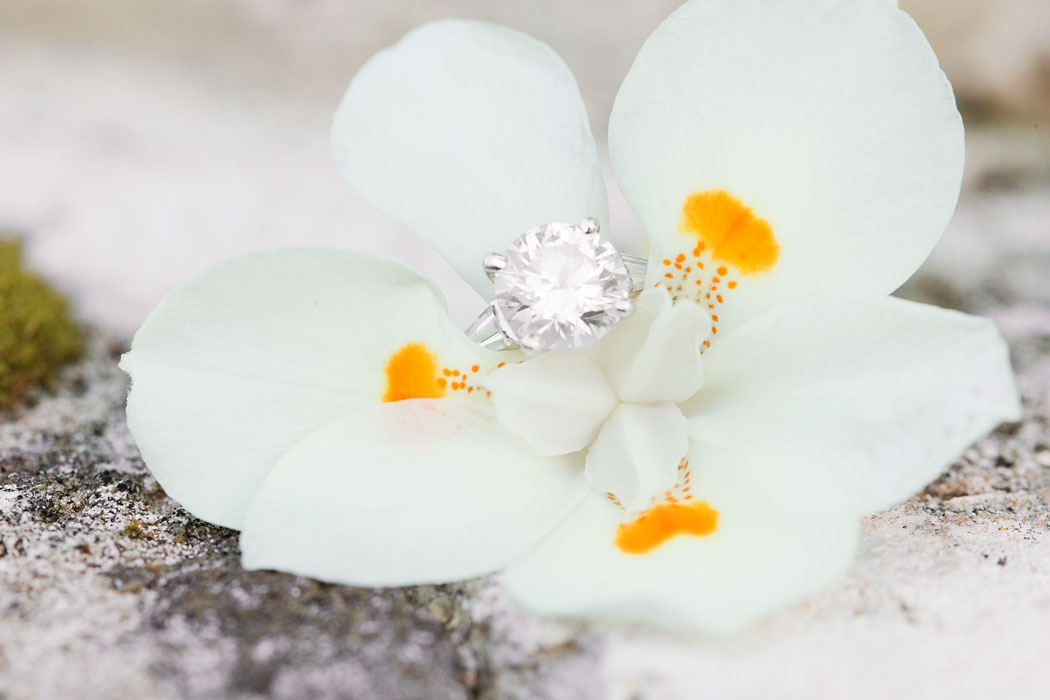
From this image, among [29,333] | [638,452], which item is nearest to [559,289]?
[638,452]

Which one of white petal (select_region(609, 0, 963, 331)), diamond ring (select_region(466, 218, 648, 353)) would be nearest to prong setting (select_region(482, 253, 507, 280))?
diamond ring (select_region(466, 218, 648, 353))

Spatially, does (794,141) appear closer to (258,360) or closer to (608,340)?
(608,340)

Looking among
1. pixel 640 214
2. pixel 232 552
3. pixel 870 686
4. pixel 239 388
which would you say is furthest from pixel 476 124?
pixel 870 686

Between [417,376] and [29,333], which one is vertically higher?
[417,376]

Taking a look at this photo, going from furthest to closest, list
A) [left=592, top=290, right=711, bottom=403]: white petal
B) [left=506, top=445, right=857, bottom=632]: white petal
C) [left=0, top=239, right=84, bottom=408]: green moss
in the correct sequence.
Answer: [left=0, top=239, right=84, bottom=408]: green moss < [left=592, top=290, right=711, bottom=403]: white petal < [left=506, top=445, right=857, bottom=632]: white petal

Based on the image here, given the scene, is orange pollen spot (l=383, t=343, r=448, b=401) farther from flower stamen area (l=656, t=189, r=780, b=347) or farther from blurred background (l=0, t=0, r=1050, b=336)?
blurred background (l=0, t=0, r=1050, b=336)

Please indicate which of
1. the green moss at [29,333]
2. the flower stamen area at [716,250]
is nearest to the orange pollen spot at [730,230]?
the flower stamen area at [716,250]

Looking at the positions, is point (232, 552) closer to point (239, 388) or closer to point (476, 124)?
point (239, 388)
